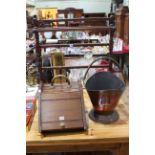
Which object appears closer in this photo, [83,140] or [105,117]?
[83,140]

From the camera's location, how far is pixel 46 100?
1017 mm

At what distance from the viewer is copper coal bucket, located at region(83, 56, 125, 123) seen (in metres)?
1.01

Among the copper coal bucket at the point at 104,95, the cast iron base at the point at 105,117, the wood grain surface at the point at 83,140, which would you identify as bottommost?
the wood grain surface at the point at 83,140

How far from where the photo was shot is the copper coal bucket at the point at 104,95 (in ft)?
3.31

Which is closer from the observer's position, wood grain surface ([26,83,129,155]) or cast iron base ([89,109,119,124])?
wood grain surface ([26,83,129,155])

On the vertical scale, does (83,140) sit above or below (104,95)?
below

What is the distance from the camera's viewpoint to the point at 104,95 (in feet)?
3.30

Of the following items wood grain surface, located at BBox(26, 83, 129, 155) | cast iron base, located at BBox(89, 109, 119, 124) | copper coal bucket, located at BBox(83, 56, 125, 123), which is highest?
copper coal bucket, located at BBox(83, 56, 125, 123)

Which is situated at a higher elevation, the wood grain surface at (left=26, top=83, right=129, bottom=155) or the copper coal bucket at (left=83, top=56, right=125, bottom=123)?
the copper coal bucket at (left=83, top=56, right=125, bottom=123)

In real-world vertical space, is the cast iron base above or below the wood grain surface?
above
